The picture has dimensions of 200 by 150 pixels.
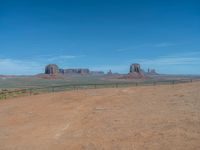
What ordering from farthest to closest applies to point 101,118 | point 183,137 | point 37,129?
point 101,118 < point 37,129 < point 183,137

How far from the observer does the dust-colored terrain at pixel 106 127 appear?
11.5 metres

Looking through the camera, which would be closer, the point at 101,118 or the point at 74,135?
the point at 74,135

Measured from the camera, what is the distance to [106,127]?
14.2 metres

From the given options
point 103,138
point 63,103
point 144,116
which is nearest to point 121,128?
point 103,138

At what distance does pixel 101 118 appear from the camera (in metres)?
16.3

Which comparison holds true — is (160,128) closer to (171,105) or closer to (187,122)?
(187,122)

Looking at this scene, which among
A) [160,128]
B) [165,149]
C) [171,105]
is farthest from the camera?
[171,105]

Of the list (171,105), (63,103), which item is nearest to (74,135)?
(171,105)

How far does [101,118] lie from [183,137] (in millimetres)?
5954

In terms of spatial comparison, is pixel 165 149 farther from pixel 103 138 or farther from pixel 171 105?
pixel 171 105

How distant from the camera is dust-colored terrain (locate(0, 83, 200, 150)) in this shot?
11.5 meters

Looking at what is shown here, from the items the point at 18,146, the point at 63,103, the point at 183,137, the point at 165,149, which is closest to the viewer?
the point at 165,149

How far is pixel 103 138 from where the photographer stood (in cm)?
1237

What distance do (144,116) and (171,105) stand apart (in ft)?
12.4
